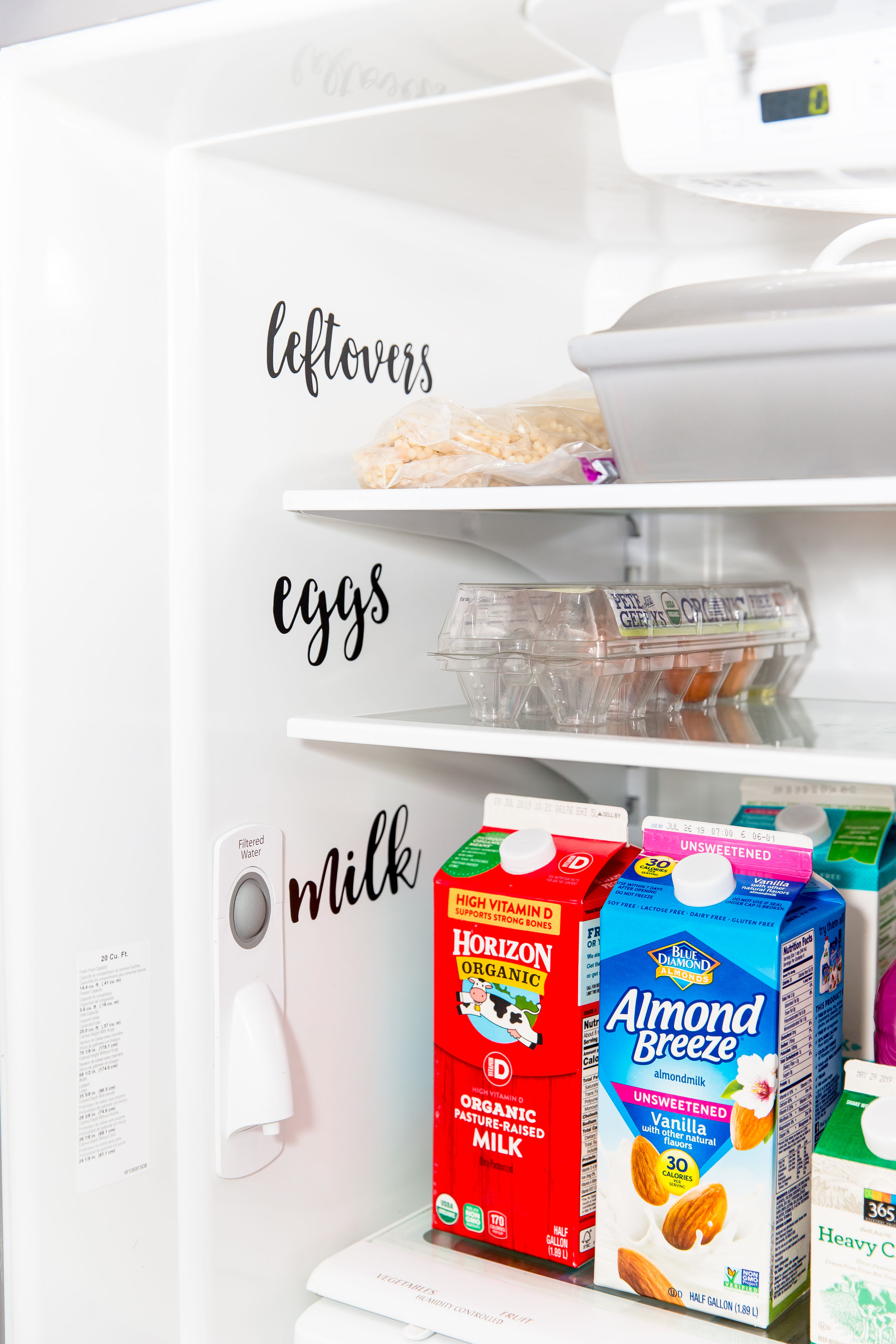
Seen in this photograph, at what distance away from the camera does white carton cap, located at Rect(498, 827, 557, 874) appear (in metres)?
1.09

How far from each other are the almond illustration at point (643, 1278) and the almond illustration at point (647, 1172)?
6cm

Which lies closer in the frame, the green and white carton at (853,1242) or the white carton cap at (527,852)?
the green and white carton at (853,1242)

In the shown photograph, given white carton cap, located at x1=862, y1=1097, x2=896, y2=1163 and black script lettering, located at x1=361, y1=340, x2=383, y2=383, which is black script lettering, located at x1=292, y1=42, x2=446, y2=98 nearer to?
black script lettering, located at x1=361, y1=340, x2=383, y2=383

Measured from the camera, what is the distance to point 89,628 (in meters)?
0.97

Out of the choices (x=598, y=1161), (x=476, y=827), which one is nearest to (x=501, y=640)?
(x=476, y=827)

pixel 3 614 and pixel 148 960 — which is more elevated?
pixel 3 614

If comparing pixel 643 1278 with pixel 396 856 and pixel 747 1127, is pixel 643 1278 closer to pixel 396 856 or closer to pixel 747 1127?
pixel 747 1127

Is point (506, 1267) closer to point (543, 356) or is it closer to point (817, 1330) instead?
point (817, 1330)

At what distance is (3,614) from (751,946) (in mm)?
634

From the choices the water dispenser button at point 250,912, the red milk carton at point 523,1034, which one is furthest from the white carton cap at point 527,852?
the water dispenser button at point 250,912

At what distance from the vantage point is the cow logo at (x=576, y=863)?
1089mm

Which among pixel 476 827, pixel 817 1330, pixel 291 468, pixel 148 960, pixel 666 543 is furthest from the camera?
pixel 666 543

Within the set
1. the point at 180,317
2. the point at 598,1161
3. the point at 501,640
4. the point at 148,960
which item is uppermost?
the point at 180,317

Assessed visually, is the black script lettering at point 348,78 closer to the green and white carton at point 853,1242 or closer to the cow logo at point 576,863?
the cow logo at point 576,863
